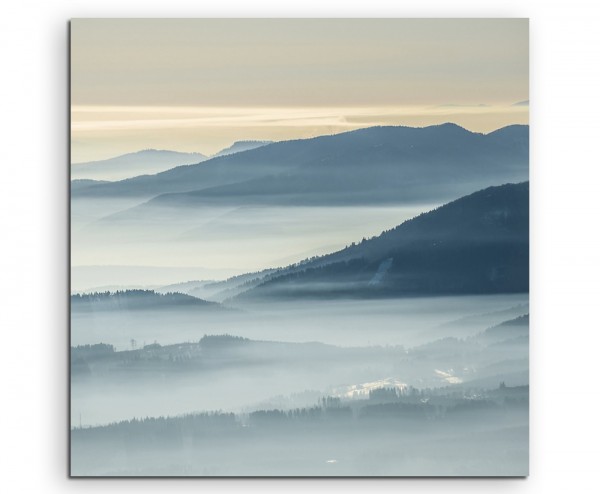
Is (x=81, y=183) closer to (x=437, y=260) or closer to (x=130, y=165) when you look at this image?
(x=130, y=165)

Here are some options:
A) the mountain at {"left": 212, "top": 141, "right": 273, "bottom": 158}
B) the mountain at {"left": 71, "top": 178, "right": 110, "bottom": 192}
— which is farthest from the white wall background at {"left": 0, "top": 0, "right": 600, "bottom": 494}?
the mountain at {"left": 212, "top": 141, "right": 273, "bottom": 158}

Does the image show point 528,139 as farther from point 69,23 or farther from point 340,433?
point 69,23

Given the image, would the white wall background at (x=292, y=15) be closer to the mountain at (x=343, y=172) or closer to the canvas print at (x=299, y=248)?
the canvas print at (x=299, y=248)

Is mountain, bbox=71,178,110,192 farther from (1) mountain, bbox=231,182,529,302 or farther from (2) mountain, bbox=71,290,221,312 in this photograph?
(1) mountain, bbox=231,182,529,302

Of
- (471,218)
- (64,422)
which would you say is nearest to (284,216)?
(471,218)

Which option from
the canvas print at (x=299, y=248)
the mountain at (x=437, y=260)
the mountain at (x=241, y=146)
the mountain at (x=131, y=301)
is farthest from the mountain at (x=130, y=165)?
the mountain at (x=437, y=260)
